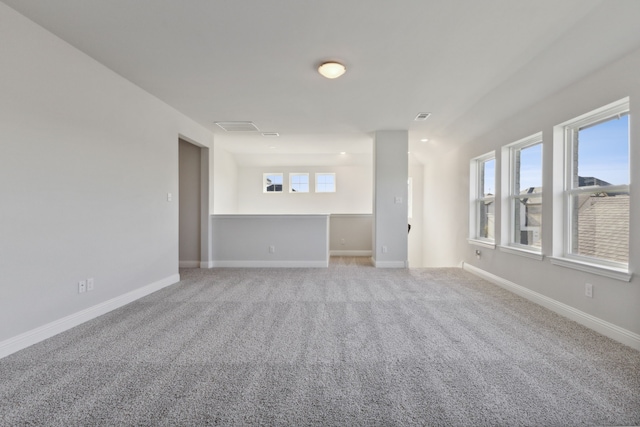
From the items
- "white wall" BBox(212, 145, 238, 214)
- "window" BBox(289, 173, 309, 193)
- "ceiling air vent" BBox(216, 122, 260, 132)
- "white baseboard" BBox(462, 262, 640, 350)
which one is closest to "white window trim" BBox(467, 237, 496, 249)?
"white baseboard" BBox(462, 262, 640, 350)

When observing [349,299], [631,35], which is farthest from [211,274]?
[631,35]

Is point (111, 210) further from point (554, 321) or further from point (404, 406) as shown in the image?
point (554, 321)

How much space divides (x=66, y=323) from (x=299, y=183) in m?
6.23

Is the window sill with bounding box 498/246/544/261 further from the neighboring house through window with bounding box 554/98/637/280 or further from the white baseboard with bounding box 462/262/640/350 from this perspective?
the white baseboard with bounding box 462/262/640/350

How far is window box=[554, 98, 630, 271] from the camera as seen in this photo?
2.51 meters

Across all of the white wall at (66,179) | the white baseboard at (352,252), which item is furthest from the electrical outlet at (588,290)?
the white wall at (66,179)

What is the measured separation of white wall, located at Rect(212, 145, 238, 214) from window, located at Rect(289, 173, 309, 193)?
60.7 inches

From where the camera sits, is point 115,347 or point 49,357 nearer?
point 49,357

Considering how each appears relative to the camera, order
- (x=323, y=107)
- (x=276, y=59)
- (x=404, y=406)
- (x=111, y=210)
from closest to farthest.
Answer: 1. (x=404, y=406)
2. (x=276, y=59)
3. (x=111, y=210)
4. (x=323, y=107)

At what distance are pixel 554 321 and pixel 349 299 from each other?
2.04 metres

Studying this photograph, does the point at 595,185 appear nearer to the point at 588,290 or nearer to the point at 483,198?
the point at 588,290

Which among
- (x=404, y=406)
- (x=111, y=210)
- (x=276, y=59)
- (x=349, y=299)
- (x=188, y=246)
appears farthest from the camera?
(x=188, y=246)

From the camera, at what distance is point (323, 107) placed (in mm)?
4051

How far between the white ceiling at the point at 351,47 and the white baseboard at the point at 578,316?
2.23 metres
